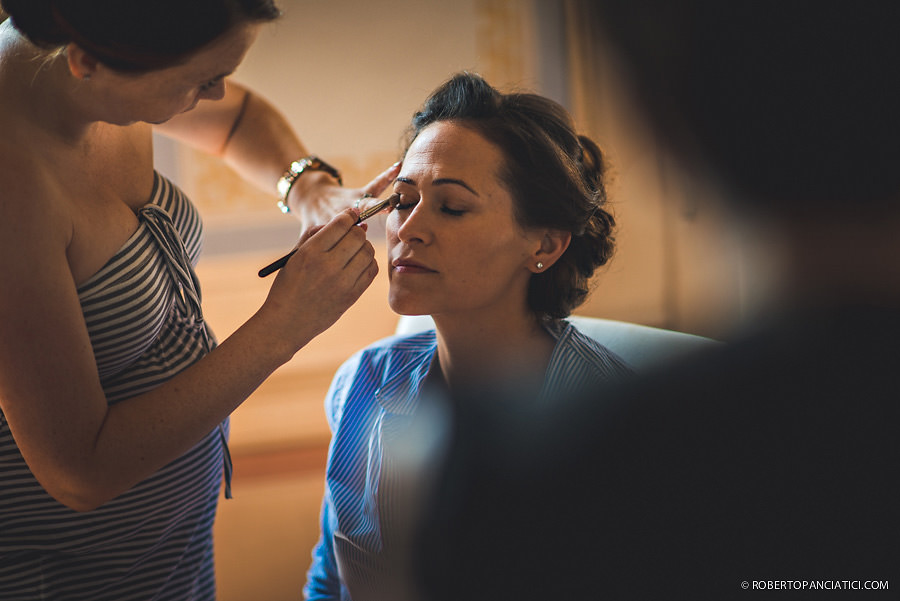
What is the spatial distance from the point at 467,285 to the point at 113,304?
1.88 feet

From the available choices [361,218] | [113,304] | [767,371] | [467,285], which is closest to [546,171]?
[467,285]

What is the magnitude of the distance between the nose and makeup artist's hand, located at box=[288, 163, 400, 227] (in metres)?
0.13

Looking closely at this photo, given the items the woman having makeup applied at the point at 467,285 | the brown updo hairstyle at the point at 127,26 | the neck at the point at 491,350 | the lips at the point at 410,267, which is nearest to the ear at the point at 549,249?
the woman having makeup applied at the point at 467,285

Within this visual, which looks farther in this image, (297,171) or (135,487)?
(297,171)

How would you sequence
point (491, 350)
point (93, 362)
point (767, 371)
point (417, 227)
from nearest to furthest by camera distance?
point (767, 371) < point (93, 362) < point (417, 227) < point (491, 350)

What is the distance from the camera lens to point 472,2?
2674 millimetres

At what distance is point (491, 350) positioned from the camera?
1.38m

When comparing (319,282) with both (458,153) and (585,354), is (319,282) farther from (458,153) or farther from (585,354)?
(585,354)

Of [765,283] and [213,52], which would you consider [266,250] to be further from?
[765,283]

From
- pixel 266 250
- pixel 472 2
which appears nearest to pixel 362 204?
pixel 266 250

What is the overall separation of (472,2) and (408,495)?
2.02 m

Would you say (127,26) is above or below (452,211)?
above

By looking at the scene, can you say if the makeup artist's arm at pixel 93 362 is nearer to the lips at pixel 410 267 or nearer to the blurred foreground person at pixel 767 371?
the lips at pixel 410 267

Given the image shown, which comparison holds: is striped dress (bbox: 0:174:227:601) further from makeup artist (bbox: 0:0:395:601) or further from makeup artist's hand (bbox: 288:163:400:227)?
makeup artist's hand (bbox: 288:163:400:227)
